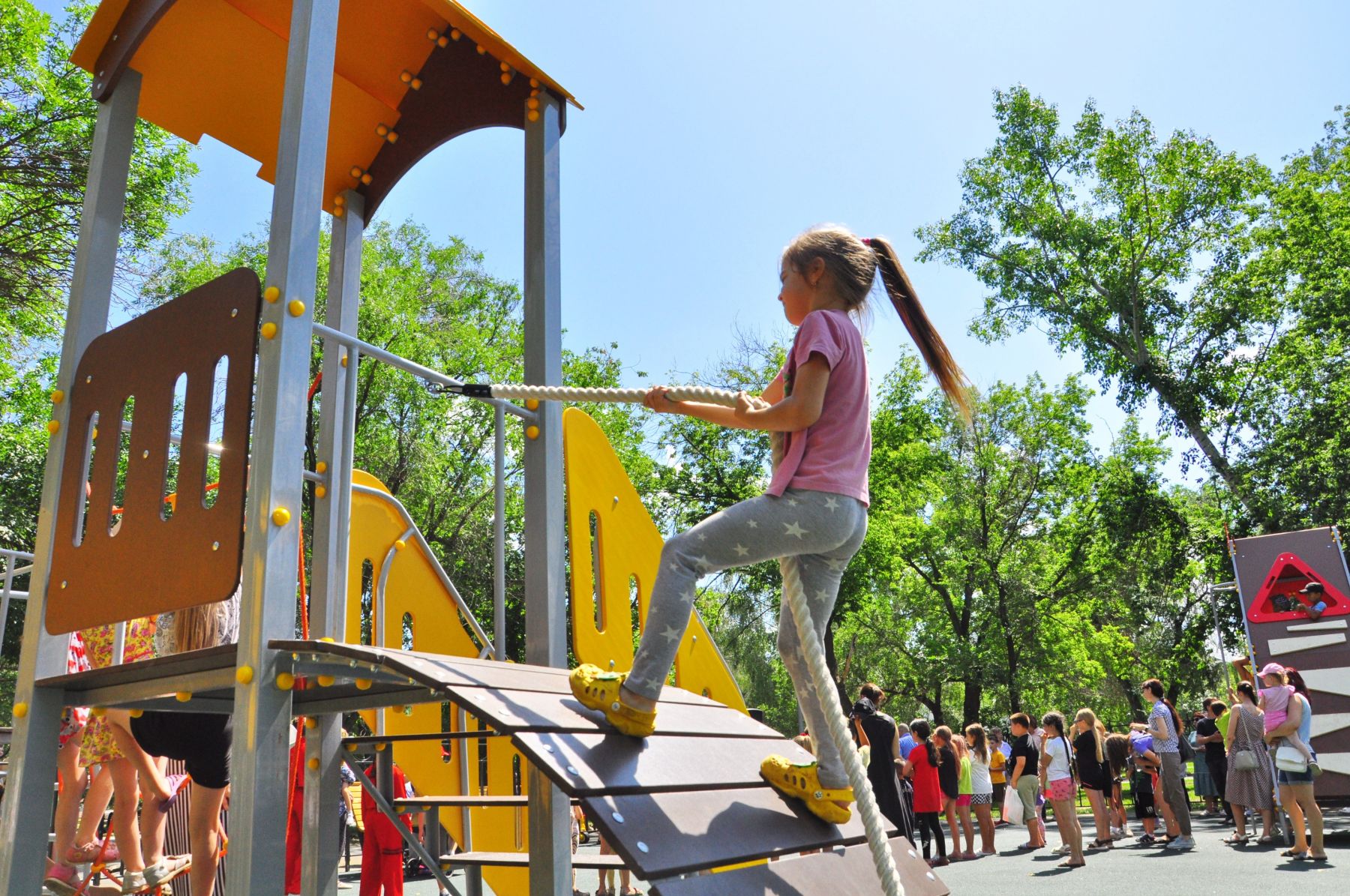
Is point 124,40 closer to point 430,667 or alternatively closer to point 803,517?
point 430,667

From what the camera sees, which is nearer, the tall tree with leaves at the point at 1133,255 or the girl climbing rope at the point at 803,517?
the girl climbing rope at the point at 803,517

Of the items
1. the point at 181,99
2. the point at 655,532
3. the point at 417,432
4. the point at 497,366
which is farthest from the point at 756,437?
the point at 181,99

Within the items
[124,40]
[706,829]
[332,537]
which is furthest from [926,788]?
[124,40]

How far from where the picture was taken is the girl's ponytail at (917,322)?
3264 mm

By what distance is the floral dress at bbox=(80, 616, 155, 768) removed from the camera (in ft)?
14.1

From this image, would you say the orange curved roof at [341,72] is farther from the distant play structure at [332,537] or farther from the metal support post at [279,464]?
the metal support post at [279,464]

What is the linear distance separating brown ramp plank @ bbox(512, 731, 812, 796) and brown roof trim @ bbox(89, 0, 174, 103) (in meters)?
3.04

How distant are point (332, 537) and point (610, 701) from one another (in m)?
1.68

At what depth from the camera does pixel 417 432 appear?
2162cm

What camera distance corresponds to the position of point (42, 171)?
44.6ft

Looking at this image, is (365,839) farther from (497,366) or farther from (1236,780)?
(497,366)

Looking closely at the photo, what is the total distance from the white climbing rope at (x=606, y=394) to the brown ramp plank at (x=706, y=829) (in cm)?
116

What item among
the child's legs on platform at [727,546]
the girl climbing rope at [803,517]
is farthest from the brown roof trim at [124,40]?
the child's legs on platform at [727,546]

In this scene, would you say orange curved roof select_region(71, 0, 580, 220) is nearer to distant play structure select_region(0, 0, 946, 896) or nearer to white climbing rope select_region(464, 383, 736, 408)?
distant play structure select_region(0, 0, 946, 896)
